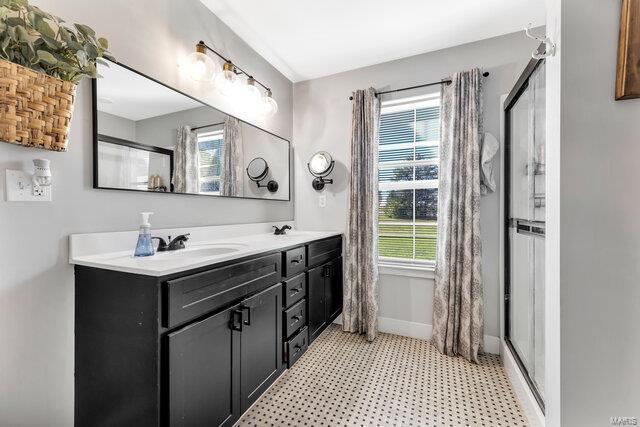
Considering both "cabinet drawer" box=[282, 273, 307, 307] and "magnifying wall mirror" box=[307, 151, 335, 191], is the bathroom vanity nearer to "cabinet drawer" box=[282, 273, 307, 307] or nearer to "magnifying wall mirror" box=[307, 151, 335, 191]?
"cabinet drawer" box=[282, 273, 307, 307]

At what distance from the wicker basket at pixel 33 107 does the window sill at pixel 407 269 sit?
2.35 metres

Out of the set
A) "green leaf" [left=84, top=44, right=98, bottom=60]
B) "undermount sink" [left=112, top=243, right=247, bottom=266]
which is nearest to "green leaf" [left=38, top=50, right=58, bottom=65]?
"green leaf" [left=84, top=44, right=98, bottom=60]

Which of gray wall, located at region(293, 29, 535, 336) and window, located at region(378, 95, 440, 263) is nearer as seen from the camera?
gray wall, located at region(293, 29, 535, 336)

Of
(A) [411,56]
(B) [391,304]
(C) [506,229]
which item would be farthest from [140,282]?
(A) [411,56]

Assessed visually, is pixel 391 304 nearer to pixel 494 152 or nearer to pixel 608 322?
pixel 494 152

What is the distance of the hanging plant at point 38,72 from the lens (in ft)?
2.89

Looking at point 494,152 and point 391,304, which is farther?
point 391,304

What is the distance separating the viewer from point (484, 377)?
1877 millimetres

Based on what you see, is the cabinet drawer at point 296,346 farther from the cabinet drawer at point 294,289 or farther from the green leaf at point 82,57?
the green leaf at point 82,57

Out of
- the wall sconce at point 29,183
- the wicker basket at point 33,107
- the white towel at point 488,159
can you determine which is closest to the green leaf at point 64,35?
the wicker basket at point 33,107

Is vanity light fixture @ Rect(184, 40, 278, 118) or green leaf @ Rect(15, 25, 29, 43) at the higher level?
vanity light fixture @ Rect(184, 40, 278, 118)

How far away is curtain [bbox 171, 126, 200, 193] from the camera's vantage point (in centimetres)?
168

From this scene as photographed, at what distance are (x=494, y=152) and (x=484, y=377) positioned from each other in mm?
1616

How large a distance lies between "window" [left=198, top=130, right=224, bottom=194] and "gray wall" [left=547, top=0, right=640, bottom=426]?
1859 mm
